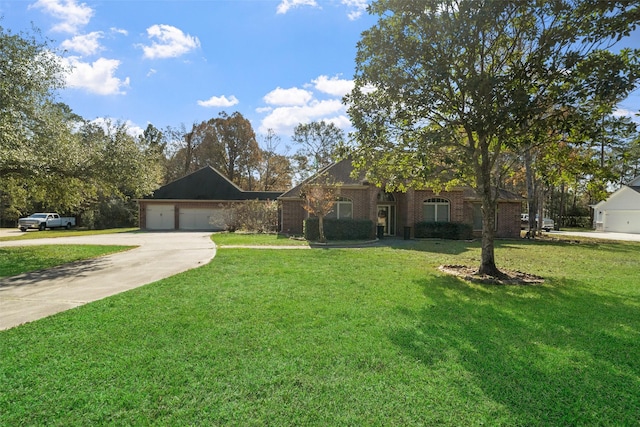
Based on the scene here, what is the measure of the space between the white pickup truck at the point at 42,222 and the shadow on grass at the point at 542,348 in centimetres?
3625

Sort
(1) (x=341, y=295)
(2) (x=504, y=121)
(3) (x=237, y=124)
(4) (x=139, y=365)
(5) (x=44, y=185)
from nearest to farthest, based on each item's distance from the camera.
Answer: (4) (x=139, y=365) → (1) (x=341, y=295) → (2) (x=504, y=121) → (5) (x=44, y=185) → (3) (x=237, y=124)

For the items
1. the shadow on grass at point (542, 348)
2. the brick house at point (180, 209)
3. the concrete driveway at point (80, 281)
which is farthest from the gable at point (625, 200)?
the concrete driveway at point (80, 281)

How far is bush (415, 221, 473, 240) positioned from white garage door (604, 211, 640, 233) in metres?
23.1

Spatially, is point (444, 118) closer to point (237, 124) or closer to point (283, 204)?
point (283, 204)

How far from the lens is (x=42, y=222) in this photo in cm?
3112

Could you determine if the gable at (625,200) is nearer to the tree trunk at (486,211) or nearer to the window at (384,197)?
the window at (384,197)

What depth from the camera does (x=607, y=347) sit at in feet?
14.0

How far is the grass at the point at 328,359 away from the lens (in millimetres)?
2850

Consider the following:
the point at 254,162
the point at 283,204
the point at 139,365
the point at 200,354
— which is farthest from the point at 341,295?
the point at 254,162

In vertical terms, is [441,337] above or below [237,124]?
below

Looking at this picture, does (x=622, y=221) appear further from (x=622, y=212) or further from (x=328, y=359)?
(x=328, y=359)

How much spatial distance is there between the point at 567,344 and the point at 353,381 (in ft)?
9.76

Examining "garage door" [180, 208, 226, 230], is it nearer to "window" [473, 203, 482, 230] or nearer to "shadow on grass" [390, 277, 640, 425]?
"window" [473, 203, 482, 230]

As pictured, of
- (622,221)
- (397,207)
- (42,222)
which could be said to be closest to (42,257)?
(397,207)
